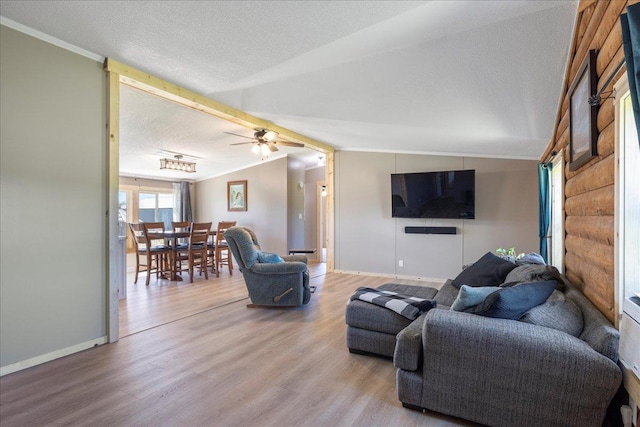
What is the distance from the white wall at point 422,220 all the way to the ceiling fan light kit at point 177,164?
317 cm

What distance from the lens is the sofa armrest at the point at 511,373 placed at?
1.48 m

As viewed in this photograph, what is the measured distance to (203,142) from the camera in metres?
5.94

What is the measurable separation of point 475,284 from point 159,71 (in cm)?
367

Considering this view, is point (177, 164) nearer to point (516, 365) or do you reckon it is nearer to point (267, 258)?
point (267, 258)

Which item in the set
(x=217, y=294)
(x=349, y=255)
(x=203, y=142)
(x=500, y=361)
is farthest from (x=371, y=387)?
(x=203, y=142)

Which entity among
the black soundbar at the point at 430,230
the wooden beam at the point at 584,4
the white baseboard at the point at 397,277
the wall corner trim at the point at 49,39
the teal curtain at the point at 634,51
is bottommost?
the white baseboard at the point at 397,277

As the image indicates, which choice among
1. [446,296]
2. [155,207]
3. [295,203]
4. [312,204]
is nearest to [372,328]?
[446,296]

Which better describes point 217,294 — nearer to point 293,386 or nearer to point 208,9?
point 293,386

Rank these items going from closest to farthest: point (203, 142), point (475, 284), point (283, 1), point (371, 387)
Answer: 1. point (283, 1)
2. point (371, 387)
3. point (475, 284)
4. point (203, 142)

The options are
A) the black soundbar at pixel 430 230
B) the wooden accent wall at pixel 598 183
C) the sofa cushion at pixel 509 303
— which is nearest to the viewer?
the wooden accent wall at pixel 598 183

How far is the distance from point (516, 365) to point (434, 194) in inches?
161

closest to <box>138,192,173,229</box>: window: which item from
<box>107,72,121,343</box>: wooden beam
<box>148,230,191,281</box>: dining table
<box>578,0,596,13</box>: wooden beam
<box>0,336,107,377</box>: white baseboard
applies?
<box>148,230,191,281</box>: dining table

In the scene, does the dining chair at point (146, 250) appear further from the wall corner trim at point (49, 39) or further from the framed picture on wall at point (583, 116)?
the framed picture on wall at point (583, 116)

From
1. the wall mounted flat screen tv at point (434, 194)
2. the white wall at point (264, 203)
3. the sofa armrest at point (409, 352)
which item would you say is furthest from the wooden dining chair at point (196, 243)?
the sofa armrest at point (409, 352)
